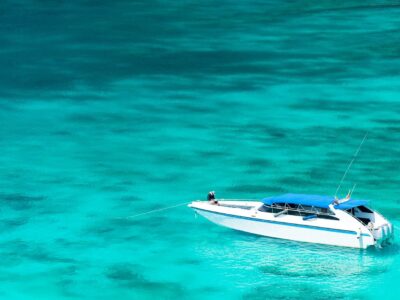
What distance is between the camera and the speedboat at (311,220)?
36312 millimetres

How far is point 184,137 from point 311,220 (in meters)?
15.4

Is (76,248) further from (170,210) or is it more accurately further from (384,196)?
(384,196)

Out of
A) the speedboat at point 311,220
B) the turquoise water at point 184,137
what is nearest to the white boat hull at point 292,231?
the speedboat at point 311,220

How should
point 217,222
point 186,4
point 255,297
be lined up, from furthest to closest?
point 186,4 → point 217,222 → point 255,297

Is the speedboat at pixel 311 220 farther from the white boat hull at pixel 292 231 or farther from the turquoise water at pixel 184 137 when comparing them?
the turquoise water at pixel 184 137

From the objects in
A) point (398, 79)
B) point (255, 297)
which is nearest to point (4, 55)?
point (398, 79)

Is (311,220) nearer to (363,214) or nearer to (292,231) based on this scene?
(292,231)

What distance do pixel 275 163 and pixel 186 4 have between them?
99.9 ft

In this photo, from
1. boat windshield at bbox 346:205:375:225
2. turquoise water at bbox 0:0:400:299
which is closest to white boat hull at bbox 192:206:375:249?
turquoise water at bbox 0:0:400:299

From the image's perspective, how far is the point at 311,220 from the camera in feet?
121

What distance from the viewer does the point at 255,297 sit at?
111 feet

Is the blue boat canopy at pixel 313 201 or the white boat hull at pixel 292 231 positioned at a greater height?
the blue boat canopy at pixel 313 201

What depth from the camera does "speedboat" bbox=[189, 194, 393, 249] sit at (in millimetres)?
36312

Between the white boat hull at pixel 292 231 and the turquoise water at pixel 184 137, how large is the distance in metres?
0.33
